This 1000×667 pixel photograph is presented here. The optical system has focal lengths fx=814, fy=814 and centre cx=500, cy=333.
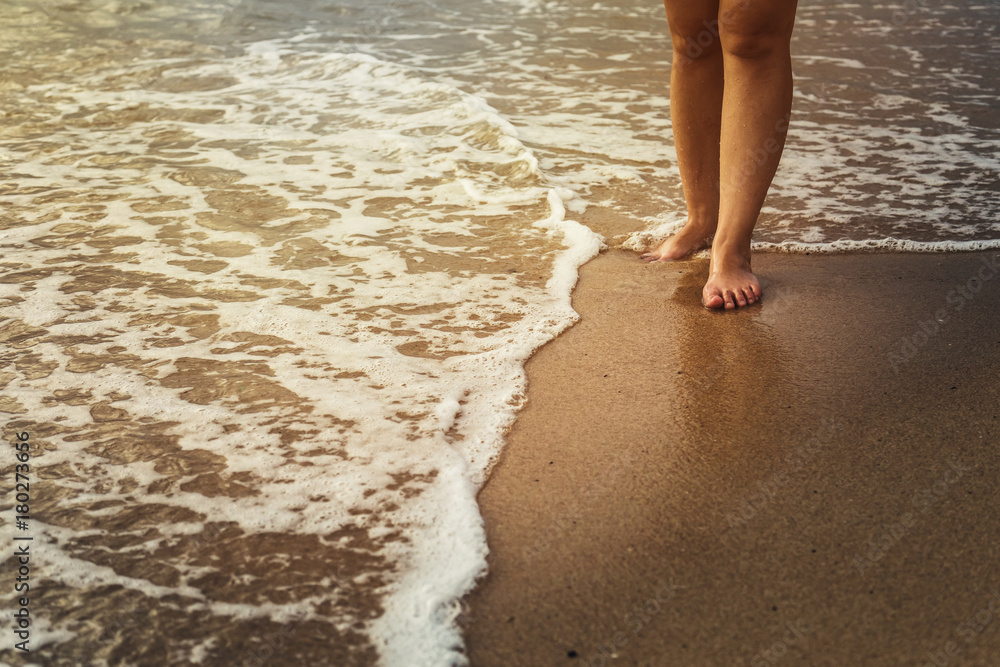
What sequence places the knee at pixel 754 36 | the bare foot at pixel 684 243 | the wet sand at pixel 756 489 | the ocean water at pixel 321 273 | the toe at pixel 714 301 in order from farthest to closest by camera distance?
the bare foot at pixel 684 243 < the toe at pixel 714 301 < the knee at pixel 754 36 < the ocean water at pixel 321 273 < the wet sand at pixel 756 489

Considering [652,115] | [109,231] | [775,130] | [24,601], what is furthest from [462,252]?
[652,115]

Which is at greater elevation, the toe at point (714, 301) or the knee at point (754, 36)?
the knee at point (754, 36)

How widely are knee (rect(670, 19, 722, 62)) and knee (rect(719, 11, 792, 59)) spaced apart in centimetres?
25

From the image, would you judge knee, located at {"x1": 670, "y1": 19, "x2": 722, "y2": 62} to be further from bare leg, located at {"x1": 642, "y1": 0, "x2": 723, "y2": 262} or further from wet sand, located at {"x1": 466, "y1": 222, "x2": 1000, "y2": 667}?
wet sand, located at {"x1": 466, "y1": 222, "x2": 1000, "y2": 667}

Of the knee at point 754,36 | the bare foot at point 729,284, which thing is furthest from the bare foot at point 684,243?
the knee at point 754,36

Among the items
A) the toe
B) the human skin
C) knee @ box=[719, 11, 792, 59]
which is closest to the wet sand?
the toe

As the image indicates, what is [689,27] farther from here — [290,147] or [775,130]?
[290,147]

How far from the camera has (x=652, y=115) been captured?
4734 mm

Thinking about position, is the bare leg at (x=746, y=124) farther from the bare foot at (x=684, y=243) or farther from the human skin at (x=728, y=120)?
the bare foot at (x=684, y=243)

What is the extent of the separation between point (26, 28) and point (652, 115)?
234 inches

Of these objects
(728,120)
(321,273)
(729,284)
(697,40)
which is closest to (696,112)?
(697,40)

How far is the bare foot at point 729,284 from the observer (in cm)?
244

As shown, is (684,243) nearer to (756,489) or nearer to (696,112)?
(696,112)

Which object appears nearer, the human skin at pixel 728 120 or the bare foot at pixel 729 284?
the human skin at pixel 728 120
